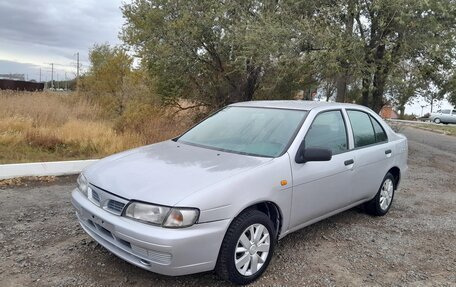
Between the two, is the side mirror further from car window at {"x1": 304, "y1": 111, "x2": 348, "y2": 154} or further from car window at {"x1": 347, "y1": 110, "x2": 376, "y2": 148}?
car window at {"x1": 347, "y1": 110, "x2": 376, "y2": 148}

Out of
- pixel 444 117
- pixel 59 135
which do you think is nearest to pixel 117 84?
pixel 59 135

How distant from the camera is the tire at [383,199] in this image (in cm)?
526

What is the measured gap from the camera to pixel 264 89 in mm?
14109

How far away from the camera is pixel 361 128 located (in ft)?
16.2

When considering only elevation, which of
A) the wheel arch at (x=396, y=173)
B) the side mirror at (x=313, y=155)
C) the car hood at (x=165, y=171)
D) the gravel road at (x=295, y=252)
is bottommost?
the gravel road at (x=295, y=252)

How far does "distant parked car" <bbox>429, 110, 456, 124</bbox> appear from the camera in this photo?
1644 inches

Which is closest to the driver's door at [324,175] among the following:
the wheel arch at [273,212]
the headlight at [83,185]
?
the wheel arch at [273,212]

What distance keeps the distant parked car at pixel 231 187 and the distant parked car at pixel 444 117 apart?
4263cm

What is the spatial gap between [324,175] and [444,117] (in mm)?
44130

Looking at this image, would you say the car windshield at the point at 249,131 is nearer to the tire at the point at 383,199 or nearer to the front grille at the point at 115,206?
the front grille at the point at 115,206

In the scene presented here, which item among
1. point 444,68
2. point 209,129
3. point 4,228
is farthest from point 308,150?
point 444,68

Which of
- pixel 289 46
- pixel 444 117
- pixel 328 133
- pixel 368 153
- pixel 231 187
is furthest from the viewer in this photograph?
pixel 444 117

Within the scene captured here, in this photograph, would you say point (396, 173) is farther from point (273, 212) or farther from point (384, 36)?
point (384, 36)

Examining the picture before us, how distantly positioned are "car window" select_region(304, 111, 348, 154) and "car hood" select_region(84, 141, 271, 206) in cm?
76
